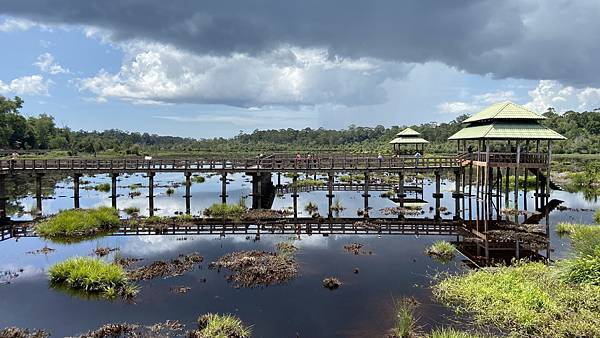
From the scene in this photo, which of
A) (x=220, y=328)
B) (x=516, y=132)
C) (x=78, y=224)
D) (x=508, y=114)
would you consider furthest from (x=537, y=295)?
(x=78, y=224)

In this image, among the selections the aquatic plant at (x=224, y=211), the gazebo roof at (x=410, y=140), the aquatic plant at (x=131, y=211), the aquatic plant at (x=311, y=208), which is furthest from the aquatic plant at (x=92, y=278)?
the gazebo roof at (x=410, y=140)

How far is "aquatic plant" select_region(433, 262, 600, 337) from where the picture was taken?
12.4 metres

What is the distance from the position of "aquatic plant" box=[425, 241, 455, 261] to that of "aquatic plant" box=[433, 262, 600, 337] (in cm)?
362

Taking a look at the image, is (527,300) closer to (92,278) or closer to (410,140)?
(92,278)

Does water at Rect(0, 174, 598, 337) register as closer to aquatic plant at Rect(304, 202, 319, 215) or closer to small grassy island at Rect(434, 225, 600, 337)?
small grassy island at Rect(434, 225, 600, 337)

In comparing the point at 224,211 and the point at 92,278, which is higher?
the point at 224,211

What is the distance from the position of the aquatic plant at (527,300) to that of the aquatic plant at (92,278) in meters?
11.8

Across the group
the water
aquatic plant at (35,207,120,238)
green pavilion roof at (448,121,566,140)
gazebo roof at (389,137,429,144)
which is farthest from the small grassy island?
gazebo roof at (389,137,429,144)

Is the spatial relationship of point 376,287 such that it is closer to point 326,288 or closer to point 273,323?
point 326,288

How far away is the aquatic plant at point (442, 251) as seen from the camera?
21484mm

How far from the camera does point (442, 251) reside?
862 inches

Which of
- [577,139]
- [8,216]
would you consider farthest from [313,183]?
[577,139]

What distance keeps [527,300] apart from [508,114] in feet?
72.2

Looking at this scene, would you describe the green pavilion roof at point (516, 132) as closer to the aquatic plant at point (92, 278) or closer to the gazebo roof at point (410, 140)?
the gazebo roof at point (410, 140)
